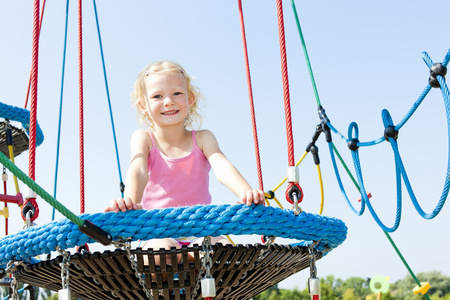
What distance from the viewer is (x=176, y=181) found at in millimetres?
1627

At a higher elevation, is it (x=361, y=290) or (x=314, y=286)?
(x=361, y=290)

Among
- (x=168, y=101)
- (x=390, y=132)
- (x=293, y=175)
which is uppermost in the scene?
(x=168, y=101)

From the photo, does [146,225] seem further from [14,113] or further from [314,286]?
[14,113]

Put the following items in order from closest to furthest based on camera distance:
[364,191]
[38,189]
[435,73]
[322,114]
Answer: [38,189], [435,73], [364,191], [322,114]

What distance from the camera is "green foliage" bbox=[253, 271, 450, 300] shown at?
18922 mm

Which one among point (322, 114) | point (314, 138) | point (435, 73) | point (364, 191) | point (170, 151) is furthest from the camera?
point (314, 138)

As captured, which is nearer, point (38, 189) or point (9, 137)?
point (38, 189)

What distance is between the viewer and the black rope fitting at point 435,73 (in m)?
1.11

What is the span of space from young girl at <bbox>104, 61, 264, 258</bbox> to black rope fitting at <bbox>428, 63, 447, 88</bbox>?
1.97ft

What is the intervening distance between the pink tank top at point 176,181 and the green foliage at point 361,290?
1657 centimetres

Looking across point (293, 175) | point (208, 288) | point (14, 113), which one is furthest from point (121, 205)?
point (14, 113)

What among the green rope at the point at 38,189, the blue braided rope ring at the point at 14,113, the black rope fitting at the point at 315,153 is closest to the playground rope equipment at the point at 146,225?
the green rope at the point at 38,189

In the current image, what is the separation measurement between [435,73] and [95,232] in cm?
79

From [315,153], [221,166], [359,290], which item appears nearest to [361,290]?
[359,290]
